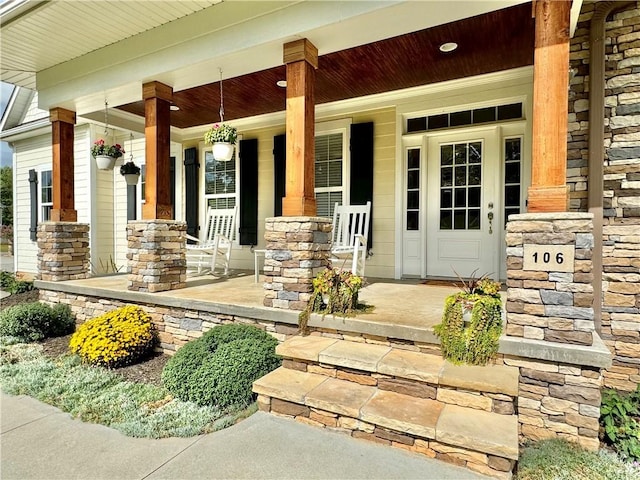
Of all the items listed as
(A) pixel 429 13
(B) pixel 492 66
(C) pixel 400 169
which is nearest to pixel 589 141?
(B) pixel 492 66

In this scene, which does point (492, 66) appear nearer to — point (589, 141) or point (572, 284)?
point (589, 141)

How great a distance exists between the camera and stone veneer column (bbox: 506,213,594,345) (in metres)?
2.08

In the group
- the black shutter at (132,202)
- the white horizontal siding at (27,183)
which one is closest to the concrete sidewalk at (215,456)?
the black shutter at (132,202)

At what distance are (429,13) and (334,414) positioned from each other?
2.79 meters

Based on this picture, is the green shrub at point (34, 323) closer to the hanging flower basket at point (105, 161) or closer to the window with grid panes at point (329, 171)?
the hanging flower basket at point (105, 161)

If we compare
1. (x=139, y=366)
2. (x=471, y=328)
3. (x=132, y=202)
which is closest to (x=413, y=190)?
(x=471, y=328)

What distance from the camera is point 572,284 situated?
210cm

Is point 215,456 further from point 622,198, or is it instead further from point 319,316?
point 622,198

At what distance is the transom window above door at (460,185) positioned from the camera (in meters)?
4.44

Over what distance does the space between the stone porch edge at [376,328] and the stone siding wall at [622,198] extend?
3.45ft

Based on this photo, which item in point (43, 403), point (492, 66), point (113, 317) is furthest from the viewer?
point (492, 66)

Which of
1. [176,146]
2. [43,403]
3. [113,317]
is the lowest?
[43,403]

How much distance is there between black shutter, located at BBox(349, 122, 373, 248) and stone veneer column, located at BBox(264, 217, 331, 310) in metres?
1.86

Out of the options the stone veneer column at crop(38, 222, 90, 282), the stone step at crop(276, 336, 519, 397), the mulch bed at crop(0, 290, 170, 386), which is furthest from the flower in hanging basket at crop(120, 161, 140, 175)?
the stone step at crop(276, 336, 519, 397)
